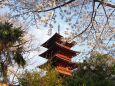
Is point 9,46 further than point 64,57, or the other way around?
point 64,57

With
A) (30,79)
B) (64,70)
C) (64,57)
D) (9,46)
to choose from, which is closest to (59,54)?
(64,57)

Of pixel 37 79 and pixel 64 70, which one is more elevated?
pixel 37 79

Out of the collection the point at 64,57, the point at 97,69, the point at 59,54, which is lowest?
the point at 64,57

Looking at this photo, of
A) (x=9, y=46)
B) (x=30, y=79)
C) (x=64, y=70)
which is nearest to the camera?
(x=30, y=79)

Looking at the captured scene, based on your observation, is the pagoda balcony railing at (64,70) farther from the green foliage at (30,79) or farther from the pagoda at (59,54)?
the green foliage at (30,79)

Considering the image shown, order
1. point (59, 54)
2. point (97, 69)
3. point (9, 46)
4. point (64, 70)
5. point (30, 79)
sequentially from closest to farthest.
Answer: point (30, 79)
point (9, 46)
point (97, 69)
point (64, 70)
point (59, 54)

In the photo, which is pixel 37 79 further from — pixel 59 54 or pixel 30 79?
pixel 59 54

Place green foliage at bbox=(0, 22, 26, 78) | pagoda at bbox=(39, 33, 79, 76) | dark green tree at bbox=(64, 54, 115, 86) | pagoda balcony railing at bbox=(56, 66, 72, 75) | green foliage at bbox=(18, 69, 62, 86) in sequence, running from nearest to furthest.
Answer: green foliage at bbox=(18, 69, 62, 86) < green foliage at bbox=(0, 22, 26, 78) < dark green tree at bbox=(64, 54, 115, 86) < pagoda balcony railing at bbox=(56, 66, 72, 75) < pagoda at bbox=(39, 33, 79, 76)

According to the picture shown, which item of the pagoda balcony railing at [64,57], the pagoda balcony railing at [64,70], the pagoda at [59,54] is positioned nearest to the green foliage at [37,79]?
the pagoda balcony railing at [64,70]

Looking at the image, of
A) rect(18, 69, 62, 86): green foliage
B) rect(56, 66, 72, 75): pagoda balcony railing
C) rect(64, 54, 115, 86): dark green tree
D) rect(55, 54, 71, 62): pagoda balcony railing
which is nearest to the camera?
rect(18, 69, 62, 86): green foliage

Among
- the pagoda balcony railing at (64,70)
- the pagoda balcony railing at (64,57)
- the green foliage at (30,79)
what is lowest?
the pagoda balcony railing at (64,70)

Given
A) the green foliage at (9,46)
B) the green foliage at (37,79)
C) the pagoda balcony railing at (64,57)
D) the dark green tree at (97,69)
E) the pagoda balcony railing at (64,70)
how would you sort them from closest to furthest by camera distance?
the green foliage at (37,79)
the green foliage at (9,46)
the dark green tree at (97,69)
the pagoda balcony railing at (64,70)
the pagoda balcony railing at (64,57)

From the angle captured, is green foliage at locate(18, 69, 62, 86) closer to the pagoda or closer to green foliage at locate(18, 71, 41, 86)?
green foliage at locate(18, 71, 41, 86)

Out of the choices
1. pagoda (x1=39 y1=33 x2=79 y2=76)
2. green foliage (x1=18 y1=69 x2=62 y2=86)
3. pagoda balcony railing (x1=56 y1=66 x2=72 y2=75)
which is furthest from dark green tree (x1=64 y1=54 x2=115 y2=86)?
pagoda (x1=39 y1=33 x2=79 y2=76)
